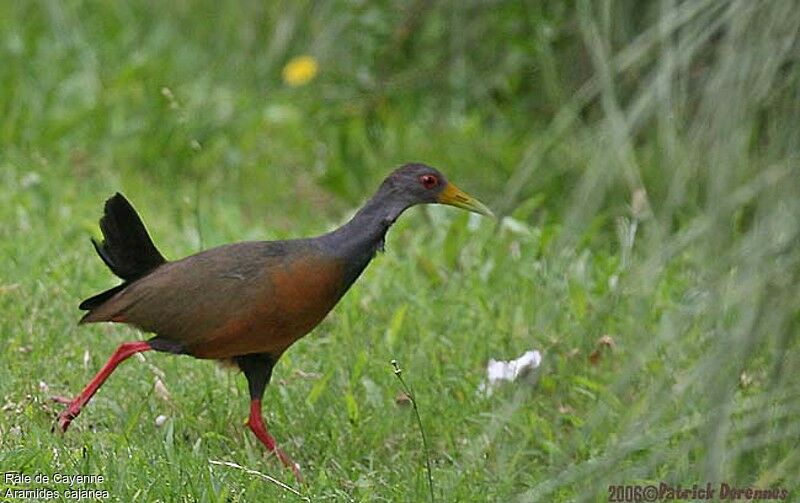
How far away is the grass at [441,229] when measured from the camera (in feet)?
7.70

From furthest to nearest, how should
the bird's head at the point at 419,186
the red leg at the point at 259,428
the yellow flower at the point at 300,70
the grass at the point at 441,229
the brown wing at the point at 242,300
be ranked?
the yellow flower at the point at 300,70
the bird's head at the point at 419,186
the red leg at the point at 259,428
the brown wing at the point at 242,300
the grass at the point at 441,229

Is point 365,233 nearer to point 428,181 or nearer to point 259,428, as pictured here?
point 428,181

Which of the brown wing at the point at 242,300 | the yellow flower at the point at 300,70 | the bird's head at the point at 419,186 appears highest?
the yellow flower at the point at 300,70

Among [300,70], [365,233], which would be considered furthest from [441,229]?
[365,233]

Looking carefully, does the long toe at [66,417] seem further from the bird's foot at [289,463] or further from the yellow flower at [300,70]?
the yellow flower at [300,70]

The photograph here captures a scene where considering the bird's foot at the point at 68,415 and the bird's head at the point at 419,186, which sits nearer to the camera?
the bird's foot at the point at 68,415

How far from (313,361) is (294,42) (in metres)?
2.06

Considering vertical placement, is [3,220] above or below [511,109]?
below

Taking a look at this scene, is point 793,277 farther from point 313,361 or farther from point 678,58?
point 313,361

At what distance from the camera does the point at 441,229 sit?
200 inches

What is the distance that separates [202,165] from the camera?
228 inches

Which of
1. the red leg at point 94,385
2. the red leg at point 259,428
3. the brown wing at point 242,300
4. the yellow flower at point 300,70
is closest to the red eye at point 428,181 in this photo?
the brown wing at point 242,300

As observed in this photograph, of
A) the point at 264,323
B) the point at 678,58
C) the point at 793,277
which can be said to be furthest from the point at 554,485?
the point at 264,323

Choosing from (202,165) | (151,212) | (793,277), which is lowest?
(793,277)
